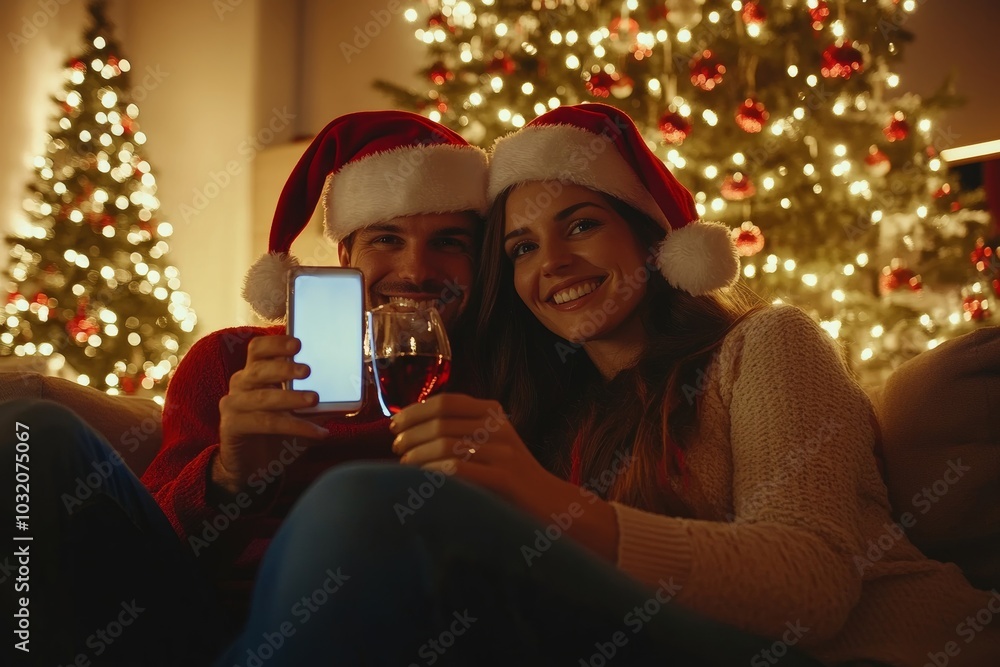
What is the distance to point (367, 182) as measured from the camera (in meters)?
1.71

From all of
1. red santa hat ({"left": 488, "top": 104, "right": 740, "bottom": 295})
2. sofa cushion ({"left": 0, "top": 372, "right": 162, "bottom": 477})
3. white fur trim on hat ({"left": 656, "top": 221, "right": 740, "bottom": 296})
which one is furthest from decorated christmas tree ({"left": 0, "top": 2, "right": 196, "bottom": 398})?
white fur trim on hat ({"left": 656, "top": 221, "right": 740, "bottom": 296})

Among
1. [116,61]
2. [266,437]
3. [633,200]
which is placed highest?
[116,61]

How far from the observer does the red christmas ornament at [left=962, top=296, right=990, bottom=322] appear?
3115mm

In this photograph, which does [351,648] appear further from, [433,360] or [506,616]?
[433,360]

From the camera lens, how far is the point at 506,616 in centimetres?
75

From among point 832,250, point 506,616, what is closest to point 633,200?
point 506,616

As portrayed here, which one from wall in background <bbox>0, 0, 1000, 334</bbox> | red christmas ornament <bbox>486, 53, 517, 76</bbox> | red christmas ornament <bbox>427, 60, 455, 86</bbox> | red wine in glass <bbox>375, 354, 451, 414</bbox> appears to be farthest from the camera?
wall in background <bbox>0, 0, 1000, 334</bbox>

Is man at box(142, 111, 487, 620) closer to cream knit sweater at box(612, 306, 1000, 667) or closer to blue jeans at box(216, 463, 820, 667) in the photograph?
blue jeans at box(216, 463, 820, 667)

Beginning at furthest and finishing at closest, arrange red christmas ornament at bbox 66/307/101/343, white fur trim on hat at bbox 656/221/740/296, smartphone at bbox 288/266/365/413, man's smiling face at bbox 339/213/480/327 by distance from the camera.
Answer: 1. red christmas ornament at bbox 66/307/101/343
2. man's smiling face at bbox 339/213/480/327
3. white fur trim on hat at bbox 656/221/740/296
4. smartphone at bbox 288/266/365/413

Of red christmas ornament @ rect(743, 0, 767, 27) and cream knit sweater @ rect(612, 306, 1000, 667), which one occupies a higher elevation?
red christmas ornament @ rect(743, 0, 767, 27)

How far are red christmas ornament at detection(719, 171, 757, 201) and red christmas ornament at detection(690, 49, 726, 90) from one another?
0.39 metres

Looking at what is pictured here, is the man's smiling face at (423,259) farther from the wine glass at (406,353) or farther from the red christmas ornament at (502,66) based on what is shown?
the red christmas ornament at (502,66)

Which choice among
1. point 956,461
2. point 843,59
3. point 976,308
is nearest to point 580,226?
point 956,461

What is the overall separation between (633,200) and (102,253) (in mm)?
3536
